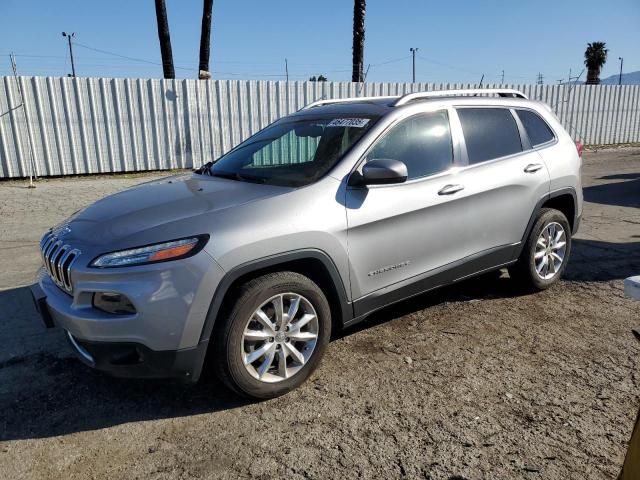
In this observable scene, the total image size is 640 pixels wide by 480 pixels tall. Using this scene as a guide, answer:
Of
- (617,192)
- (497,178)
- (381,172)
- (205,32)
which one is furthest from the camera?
(205,32)

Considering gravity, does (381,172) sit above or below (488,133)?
below

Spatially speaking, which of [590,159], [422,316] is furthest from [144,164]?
[590,159]

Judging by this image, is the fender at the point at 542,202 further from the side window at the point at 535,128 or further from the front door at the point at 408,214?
the front door at the point at 408,214

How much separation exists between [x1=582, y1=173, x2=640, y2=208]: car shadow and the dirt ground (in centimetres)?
555

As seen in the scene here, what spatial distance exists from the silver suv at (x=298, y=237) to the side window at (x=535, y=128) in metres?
0.02

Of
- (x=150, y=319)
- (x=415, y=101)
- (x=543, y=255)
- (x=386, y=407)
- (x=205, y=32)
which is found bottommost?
(x=386, y=407)

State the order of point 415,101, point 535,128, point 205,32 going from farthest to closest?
1. point 205,32
2. point 535,128
3. point 415,101

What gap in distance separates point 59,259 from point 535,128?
408 cm

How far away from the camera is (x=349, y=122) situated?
376cm

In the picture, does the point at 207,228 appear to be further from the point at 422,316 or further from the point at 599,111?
the point at 599,111

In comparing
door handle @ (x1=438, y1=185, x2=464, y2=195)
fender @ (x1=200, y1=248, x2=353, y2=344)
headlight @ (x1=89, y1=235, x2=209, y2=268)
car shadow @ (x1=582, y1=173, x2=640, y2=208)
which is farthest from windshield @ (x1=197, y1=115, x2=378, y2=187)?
car shadow @ (x1=582, y1=173, x2=640, y2=208)

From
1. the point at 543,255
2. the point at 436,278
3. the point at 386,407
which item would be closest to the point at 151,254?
the point at 386,407

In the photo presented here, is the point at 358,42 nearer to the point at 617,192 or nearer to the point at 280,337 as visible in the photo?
the point at 617,192

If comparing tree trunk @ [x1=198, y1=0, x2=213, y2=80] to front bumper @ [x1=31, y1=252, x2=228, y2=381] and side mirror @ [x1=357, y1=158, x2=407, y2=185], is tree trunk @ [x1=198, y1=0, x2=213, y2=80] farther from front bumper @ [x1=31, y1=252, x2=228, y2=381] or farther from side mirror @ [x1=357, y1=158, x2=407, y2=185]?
front bumper @ [x1=31, y1=252, x2=228, y2=381]
